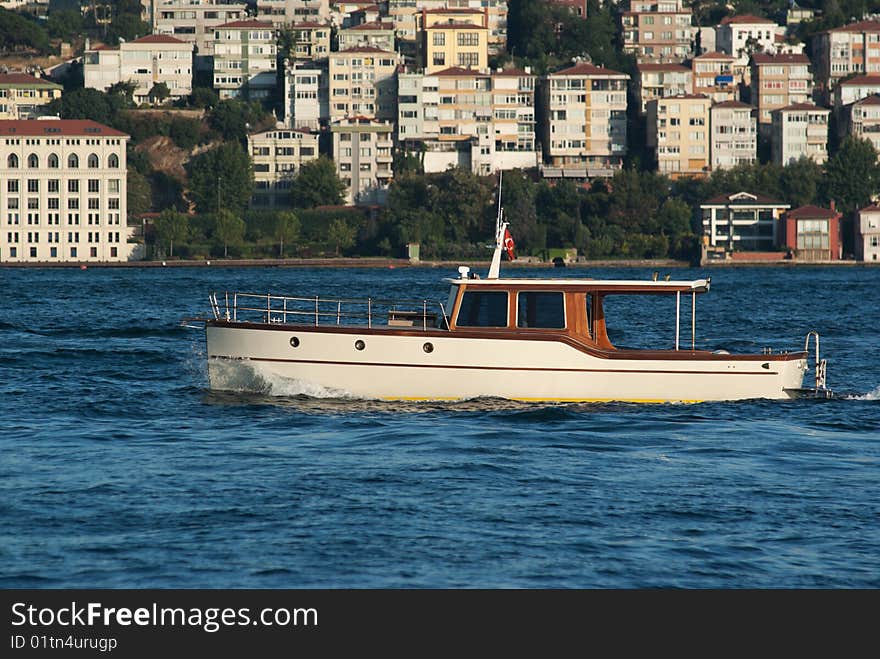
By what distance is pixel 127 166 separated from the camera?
550 ft

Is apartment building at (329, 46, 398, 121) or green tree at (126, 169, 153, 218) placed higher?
apartment building at (329, 46, 398, 121)

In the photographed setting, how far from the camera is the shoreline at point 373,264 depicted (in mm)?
145375

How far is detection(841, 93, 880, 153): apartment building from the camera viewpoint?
179 m

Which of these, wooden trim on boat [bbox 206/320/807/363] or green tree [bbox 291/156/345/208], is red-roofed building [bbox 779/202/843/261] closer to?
green tree [bbox 291/156/345/208]

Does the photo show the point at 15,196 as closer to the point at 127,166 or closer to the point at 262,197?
the point at 127,166

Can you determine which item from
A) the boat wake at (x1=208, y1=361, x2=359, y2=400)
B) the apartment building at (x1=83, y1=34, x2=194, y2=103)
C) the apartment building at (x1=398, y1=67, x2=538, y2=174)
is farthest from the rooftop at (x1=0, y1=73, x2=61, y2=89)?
the boat wake at (x1=208, y1=361, x2=359, y2=400)

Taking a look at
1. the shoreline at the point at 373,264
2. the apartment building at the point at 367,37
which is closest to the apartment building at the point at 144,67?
the apartment building at the point at 367,37

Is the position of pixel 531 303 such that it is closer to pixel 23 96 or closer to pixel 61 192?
pixel 61 192

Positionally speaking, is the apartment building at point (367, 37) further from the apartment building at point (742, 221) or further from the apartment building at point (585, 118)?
the apartment building at point (742, 221)

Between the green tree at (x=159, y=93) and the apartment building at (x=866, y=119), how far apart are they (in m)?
78.0

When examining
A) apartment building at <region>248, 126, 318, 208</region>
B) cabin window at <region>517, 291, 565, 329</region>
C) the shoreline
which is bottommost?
cabin window at <region>517, 291, 565, 329</region>

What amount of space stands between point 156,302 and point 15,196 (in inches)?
3438

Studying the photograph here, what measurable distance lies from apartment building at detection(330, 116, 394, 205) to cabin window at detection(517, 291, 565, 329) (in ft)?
465
